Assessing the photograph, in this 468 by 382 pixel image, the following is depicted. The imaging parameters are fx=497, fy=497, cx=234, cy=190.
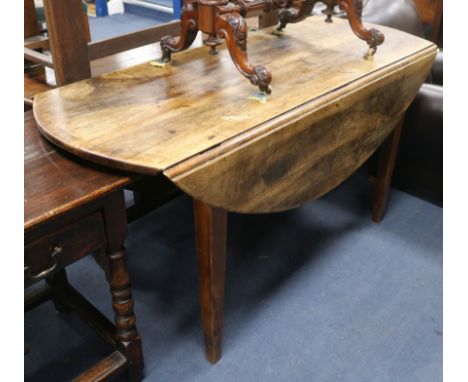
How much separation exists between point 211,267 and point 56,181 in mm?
479

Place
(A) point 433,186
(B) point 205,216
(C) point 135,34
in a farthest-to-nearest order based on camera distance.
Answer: (A) point 433,186
(C) point 135,34
(B) point 205,216

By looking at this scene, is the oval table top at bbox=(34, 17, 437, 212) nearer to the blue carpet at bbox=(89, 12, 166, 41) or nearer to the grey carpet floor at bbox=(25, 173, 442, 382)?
the grey carpet floor at bbox=(25, 173, 442, 382)

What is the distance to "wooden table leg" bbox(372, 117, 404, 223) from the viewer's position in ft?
6.39

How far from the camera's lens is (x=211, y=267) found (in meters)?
1.33

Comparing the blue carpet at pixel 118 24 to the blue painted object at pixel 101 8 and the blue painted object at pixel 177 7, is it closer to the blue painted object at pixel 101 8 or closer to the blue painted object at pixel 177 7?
the blue painted object at pixel 101 8

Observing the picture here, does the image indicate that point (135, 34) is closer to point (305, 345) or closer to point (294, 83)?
point (294, 83)

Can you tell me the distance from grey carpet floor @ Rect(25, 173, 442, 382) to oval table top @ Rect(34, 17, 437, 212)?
466 millimetres

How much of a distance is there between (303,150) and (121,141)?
51cm

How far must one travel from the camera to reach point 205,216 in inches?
49.1

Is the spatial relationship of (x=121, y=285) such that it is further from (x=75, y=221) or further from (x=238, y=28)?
(x=238, y=28)

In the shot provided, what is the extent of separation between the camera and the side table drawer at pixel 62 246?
1008mm

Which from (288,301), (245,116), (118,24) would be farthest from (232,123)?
(118,24)

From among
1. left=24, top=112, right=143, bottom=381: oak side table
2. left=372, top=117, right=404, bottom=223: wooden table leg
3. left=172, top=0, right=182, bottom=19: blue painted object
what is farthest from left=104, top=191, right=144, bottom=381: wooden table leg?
left=172, top=0, right=182, bottom=19: blue painted object

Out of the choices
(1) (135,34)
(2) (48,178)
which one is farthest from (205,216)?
(1) (135,34)
